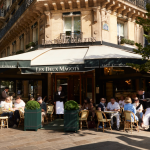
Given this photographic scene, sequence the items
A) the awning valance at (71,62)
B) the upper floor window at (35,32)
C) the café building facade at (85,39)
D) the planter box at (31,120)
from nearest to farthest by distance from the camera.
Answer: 1. the planter box at (31,120)
2. the awning valance at (71,62)
3. the café building facade at (85,39)
4. the upper floor window at (35,32)

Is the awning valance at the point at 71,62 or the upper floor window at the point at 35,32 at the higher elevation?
the upper floor window at the point at 35,32

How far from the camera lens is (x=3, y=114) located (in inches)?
362

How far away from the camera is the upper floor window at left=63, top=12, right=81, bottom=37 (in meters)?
11.9

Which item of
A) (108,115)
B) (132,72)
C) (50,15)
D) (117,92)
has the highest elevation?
(50,15)

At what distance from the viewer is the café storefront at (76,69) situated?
28.8 ft

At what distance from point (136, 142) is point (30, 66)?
5425 millimetres

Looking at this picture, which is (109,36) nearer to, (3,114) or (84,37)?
(84,37)

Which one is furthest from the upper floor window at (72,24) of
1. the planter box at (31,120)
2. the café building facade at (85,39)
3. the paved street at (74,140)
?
the paved street at (74,140)

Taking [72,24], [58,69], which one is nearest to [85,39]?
[72,24]

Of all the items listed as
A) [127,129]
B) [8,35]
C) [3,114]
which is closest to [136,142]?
[127,129]

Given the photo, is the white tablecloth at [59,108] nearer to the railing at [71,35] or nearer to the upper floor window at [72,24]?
the railing at [71,35]

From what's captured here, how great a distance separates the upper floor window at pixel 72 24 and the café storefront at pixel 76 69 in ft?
2.75

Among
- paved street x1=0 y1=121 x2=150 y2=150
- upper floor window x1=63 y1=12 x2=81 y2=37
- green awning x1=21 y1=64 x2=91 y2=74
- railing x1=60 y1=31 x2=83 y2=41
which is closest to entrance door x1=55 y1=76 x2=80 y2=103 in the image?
railing x1=60 y1=31 x2=83 y2=41

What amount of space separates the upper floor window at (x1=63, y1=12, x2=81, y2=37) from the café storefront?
33.0 inches
